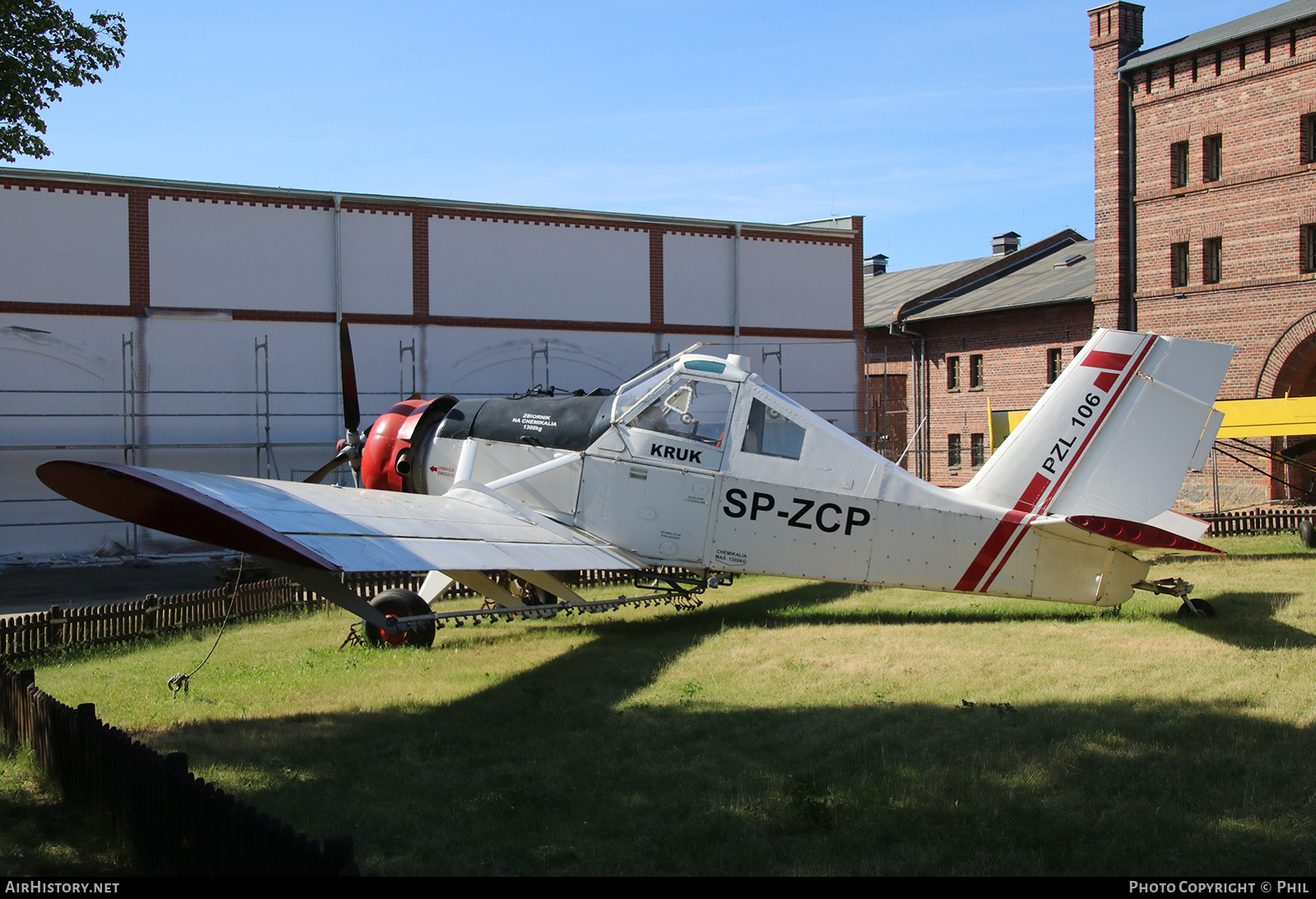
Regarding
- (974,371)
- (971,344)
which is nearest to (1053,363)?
(974,371)

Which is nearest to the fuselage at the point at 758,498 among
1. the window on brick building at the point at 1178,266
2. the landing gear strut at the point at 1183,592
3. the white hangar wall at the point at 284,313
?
the landing gear strut at the point at 1183,592

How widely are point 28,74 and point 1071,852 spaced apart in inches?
525

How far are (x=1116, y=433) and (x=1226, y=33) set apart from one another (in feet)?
81.1

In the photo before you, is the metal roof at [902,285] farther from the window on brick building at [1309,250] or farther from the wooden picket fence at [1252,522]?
the wooden picket fence at [1252,522]

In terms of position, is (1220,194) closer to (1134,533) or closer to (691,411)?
(1134,533)

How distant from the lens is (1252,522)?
21141 millimetres

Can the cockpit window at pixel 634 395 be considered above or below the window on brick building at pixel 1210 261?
below

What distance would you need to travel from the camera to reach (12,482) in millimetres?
21578

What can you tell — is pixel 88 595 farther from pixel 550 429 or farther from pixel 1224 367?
pixel 1224 367

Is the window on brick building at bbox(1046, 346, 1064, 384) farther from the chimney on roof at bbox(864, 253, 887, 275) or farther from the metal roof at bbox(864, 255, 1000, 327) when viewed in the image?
the chimney on roof at bbox(864, 253, 887, 275)

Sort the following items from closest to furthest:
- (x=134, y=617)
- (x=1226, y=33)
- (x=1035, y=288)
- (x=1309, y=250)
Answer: (x=134, y=617) < (x=1309, y=250) < (x=1226, y=33) < (x=1035, y=288)

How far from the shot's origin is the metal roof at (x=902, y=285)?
41.7 meters

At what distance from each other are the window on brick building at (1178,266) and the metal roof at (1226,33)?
5.37m

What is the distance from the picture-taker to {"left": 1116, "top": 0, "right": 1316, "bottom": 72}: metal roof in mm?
27062
